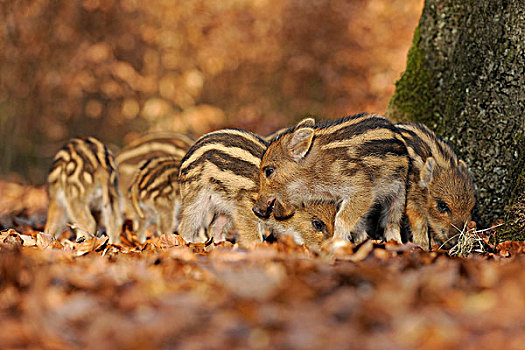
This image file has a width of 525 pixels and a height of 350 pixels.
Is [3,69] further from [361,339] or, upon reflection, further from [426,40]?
[361,339]

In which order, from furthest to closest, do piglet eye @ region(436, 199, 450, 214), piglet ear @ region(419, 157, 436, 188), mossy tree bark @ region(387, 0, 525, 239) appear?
piglet eye @ region(436, 199, 450, 214), piglet ear @ region(419, 157, 436, 188), mossy tree bark @ region(387, 0, 525, 239)

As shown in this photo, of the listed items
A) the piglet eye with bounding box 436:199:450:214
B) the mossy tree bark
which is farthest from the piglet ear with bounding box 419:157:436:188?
the mossy tree bark

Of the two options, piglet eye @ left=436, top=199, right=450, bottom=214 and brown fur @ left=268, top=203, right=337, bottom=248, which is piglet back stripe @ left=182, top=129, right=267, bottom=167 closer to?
brown fur @ left=268, top=203, right=337, bottom=248

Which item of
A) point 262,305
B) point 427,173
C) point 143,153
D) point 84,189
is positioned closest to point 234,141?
point 427,173

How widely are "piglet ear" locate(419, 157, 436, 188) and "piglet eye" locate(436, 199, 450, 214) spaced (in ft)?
0.61

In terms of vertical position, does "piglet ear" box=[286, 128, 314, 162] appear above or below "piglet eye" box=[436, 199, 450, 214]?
above

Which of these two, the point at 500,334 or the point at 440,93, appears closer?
the point at 500,334

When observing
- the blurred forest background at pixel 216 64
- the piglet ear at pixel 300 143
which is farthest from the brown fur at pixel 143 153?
the blurred forest background at pixel 216 64

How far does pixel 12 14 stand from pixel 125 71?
10.2 ft

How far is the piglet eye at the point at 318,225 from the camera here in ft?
17.0

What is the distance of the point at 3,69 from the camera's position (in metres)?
10.9

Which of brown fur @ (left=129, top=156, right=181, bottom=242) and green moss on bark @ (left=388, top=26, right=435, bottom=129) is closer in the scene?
green moss on bark @ (left=388, top=26, right=435, bottom=129)

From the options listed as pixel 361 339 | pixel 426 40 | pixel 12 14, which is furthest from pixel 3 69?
pixel 361 339

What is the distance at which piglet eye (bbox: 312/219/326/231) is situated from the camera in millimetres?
5180
